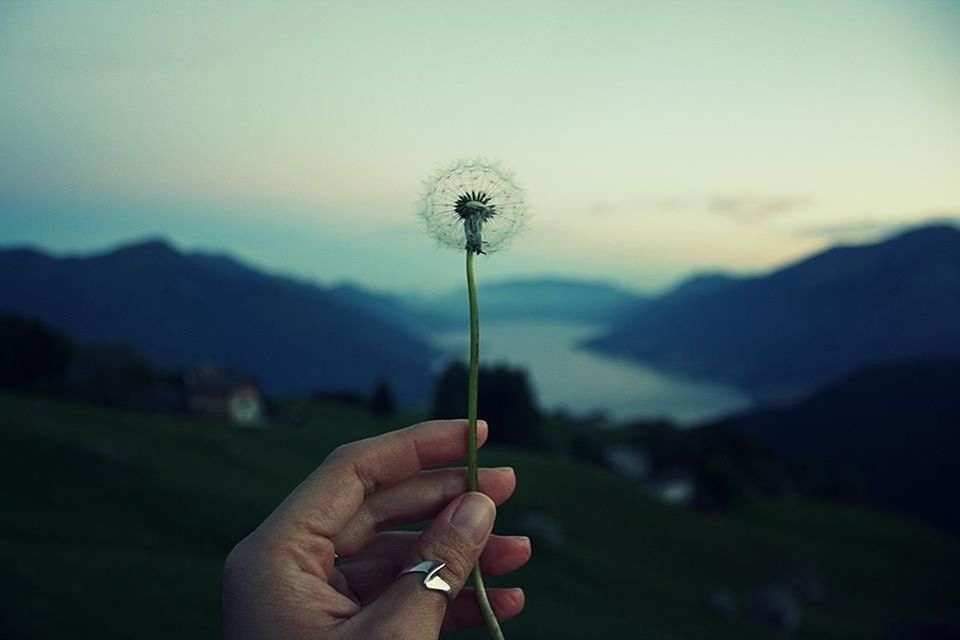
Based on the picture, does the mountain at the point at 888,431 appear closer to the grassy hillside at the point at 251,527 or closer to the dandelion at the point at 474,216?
the grassy hillside at the point at 251,527

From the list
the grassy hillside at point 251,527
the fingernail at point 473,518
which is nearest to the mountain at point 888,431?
the grassy hillside at point 251,527

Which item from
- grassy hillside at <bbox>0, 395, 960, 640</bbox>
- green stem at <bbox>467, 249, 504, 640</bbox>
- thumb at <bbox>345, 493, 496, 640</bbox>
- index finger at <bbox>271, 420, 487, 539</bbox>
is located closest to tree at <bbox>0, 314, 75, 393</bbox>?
grassy hillside at <bbox>0, 395, 960, 640</bbox>

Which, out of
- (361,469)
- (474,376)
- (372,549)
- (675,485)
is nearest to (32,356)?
(372,549)

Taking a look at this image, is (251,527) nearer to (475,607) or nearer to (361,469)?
(475,607)

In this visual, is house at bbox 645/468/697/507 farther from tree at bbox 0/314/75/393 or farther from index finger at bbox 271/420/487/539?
index finger at bbox 271/420/487/539

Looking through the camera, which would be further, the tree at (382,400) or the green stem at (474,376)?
the tree at (382,400)

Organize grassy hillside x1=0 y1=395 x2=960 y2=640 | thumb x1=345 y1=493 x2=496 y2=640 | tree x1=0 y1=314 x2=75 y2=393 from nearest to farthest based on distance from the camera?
thumb x1=345 y1=493 x2=496 y2=640 → grassy hillside x1=0 y1=395 x2=960 y2=640 → tree x1=0 y1=314 x2=75 y2=393
